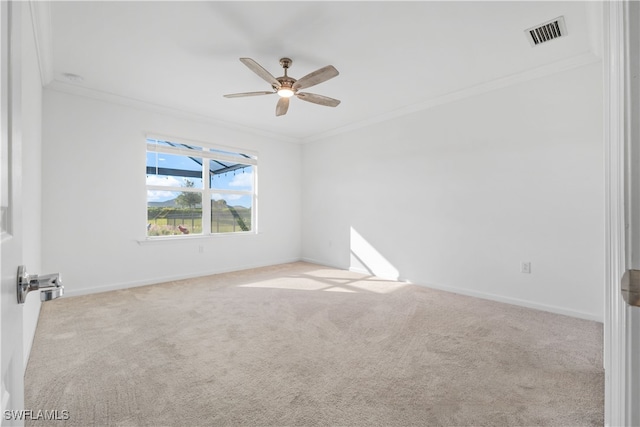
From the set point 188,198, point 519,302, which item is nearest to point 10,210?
point 519,302

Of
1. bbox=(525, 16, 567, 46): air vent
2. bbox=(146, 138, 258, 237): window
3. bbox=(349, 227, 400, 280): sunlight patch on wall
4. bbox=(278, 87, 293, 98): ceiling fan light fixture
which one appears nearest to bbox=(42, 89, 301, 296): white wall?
bbox=(146, 138, 258, 237): window

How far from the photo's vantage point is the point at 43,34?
8.09 ft

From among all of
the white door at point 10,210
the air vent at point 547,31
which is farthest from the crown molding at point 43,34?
the air vent at point 547,31

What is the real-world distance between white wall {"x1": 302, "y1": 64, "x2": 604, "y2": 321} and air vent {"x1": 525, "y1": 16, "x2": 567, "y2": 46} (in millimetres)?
627

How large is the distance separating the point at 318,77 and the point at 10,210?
2.50 metres

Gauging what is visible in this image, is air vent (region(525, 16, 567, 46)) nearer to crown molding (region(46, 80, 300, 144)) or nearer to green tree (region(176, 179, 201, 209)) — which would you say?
crown molding (region(46, 80, 300, 144))

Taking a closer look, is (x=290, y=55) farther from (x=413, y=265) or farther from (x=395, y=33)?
(x=413, y=265)

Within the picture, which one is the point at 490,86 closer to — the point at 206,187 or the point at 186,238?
the point at 206,187

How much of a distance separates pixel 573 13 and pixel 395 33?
4.30 feet

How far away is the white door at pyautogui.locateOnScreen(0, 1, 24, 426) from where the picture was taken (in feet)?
1.73

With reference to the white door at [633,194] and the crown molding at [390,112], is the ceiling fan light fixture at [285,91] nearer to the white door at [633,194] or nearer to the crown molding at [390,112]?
the crown molding at [390,112]

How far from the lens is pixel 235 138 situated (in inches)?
204

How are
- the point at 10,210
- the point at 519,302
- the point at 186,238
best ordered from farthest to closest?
the point at 186,238
the point at 519,302
the point at 10,210

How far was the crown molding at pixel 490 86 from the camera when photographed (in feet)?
9.50
